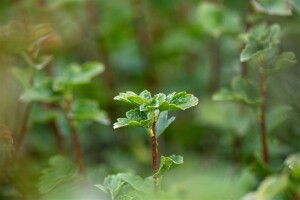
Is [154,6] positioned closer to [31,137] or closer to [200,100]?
[200,100]

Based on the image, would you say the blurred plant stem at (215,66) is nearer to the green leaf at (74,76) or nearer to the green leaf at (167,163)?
the green leaf at (74,76)

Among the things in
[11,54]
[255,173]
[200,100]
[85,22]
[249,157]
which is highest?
[85,22]

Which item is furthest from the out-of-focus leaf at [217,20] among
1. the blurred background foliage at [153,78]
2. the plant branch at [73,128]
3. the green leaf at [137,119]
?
the green leaf at [137,119]

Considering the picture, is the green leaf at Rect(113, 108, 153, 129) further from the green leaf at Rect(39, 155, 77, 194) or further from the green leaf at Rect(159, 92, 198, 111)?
the green leaf at Rect(39, 155, 77, 194)

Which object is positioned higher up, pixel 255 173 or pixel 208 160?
pixel 208 160

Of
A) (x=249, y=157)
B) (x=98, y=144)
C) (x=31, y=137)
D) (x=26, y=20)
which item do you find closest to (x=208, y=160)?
(x=249, y=157)

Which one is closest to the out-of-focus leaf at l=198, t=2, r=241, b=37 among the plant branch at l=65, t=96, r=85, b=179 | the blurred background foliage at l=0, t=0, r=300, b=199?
the blurred background foliage at l=0, t=0, r=300, b=199
